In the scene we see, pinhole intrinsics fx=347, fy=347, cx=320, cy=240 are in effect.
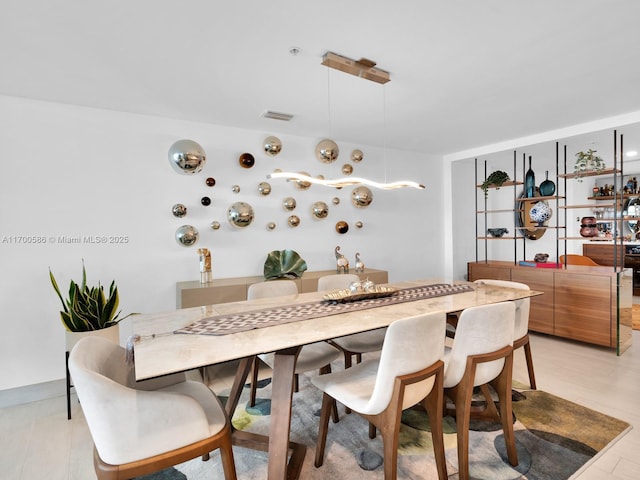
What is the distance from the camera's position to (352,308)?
2111mm

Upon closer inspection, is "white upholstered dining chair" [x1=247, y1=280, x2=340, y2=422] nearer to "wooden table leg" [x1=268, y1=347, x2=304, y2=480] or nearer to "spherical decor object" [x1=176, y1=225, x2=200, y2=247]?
"wooden table leg" [x1=268, y1=347, x2=304, y2=480]

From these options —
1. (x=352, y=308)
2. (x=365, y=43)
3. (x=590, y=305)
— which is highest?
(x=365, y=43)

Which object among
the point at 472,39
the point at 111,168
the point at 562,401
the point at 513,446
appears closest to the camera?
the point at 513,446

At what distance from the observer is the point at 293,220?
3.88 metres

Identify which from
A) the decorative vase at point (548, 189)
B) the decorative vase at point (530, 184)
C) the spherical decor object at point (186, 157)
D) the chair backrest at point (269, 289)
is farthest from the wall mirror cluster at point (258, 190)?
the decorative vase at point (548, 189)

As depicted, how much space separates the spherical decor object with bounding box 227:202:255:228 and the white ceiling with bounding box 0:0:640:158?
83 centimetres

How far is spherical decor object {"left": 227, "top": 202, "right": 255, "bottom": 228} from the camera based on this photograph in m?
3.46

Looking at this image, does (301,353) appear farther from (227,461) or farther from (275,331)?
(227,461)

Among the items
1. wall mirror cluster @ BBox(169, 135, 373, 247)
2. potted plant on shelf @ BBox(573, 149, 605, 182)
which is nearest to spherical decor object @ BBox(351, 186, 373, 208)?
wall mirror cluster @ BBox(169, 135, 373, 247)

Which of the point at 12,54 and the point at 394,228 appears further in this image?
the point at 394,228

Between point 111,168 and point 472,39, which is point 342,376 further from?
point 111,168

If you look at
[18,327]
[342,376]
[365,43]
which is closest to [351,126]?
[365,43]

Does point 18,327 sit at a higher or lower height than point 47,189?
lower

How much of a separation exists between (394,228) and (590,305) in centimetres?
227
